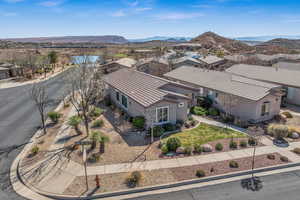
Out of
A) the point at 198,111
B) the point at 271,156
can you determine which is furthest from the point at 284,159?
the point at 198,111

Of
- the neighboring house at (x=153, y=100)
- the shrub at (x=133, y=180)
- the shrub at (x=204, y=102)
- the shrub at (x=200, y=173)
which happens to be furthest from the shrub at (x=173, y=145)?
the shrub at (x=204, y=102)

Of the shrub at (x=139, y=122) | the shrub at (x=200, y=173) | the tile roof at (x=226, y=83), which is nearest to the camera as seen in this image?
the shrub at (x=200, y=173)

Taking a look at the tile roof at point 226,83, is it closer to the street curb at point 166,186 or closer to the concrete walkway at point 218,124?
the concrete walkway at point 218,124

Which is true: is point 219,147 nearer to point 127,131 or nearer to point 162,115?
point 162,115

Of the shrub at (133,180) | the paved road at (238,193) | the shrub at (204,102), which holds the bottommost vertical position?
the paved road at (238,193)

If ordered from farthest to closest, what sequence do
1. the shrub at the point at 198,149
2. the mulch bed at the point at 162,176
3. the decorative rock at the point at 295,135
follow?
the decorative rock at the point at 295,135, the shrub at the point at 198,149, the mulch bed at the point at 162,176

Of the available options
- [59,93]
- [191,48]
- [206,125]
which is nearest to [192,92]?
[206,125]

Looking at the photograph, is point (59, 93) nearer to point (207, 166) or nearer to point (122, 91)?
point (122, 91)

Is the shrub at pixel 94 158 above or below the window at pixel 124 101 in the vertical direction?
below
